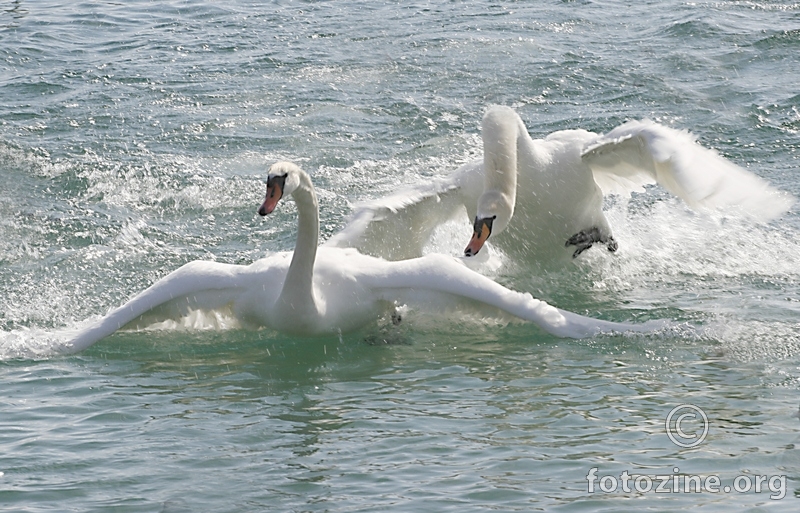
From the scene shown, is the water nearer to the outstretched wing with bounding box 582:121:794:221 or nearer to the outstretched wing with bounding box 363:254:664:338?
the outstretched wing with bounding box 363:254:664:338

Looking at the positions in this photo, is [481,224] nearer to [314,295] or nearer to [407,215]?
[407,215]

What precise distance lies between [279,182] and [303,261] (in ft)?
2.15

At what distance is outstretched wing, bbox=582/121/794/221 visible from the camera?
292 inches

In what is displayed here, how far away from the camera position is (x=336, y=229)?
34.3ft

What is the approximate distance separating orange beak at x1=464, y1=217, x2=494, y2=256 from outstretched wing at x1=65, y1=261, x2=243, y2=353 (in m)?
1.50

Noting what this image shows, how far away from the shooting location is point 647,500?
5168 millimetres

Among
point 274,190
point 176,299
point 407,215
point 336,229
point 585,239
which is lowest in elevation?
point 336,229

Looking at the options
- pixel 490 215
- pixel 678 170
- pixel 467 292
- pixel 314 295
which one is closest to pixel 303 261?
pixel 314 295

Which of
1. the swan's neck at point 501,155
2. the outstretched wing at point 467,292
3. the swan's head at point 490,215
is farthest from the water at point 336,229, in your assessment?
the swan's neck at point 501,155

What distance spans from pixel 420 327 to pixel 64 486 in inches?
119

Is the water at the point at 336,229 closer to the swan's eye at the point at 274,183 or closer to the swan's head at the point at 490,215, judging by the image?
the swan's head at the point at 490,215

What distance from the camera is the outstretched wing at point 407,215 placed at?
28.1ft

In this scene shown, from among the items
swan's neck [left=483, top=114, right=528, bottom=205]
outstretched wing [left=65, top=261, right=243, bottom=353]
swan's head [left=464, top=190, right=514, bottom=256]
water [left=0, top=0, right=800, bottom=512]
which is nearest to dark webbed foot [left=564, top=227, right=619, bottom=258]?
water [left=0, top=0, right=800, bottom=512]

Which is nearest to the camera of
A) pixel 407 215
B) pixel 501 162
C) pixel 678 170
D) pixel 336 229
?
pixel 678 170
